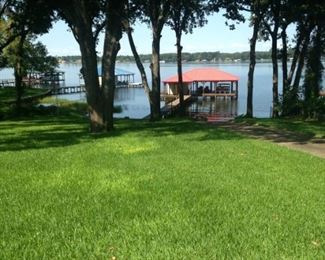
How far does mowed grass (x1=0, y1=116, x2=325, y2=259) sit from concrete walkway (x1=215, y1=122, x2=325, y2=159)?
4.37ft

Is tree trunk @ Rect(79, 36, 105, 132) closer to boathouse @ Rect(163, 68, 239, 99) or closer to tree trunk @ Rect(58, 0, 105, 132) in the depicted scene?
tree trunk @ Rect(58, 0, 105, 132)

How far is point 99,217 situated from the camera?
6363 mm

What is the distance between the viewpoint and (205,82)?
82.3 meters

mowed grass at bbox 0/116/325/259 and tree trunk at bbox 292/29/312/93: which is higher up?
tree trunk at bbox 292/29/312/93

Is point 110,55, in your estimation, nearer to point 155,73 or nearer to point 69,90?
point 155,73

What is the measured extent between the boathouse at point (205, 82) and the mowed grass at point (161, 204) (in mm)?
66383

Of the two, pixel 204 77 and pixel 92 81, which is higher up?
pixel 92 81

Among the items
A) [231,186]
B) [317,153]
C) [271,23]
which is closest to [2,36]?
[271,23]

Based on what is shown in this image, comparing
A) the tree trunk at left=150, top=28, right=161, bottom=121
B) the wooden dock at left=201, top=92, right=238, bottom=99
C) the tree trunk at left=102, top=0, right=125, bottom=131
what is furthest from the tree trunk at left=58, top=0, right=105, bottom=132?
the wooden dock at left=201, top=92, right=238, bottom=99

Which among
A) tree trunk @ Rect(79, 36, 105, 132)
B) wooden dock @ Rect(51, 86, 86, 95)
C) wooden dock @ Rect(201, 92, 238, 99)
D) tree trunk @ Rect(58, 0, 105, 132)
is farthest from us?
wooden dock @ Rect(51, 86, 86, 95)

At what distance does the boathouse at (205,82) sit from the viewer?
78.6 m

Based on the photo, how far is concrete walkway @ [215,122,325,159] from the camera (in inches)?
544

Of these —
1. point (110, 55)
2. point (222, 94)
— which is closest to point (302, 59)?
point (110, 55)

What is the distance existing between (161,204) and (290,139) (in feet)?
32.7
